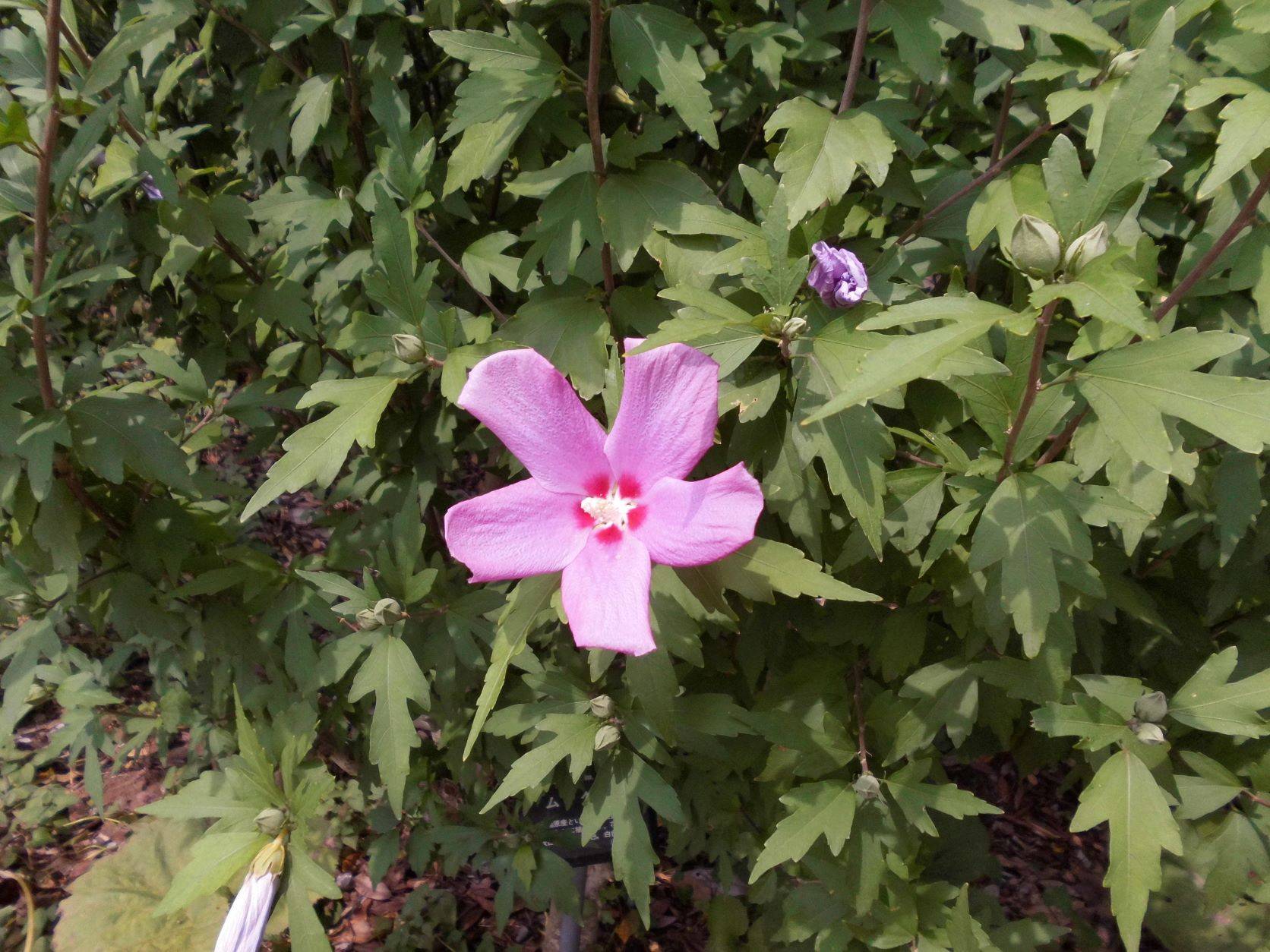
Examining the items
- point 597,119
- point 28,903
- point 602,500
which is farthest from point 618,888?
point 597,119

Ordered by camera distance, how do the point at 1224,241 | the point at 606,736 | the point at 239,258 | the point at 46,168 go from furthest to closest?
the point at 239,258 → the point at 606,736 → the point at 46,168 → the point at 1224,241

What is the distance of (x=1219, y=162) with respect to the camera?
124 centimetres

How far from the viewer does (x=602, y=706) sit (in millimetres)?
1946

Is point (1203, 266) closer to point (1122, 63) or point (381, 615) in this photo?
point (1122, 63)

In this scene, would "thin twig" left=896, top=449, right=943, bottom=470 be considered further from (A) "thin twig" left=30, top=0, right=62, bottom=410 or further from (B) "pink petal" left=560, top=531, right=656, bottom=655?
(A) "thin twig" left=30, top=0, right=62, bottom=410

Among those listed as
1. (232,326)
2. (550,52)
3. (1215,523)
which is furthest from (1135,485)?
A: (232,326)

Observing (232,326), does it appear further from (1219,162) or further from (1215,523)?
(1215,523)

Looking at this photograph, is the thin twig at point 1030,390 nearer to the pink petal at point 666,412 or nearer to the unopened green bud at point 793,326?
the unopened green bud at point 793,326

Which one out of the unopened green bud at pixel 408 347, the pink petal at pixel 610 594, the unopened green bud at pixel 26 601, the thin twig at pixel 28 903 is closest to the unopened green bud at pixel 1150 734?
the pink petal at pixel 610 594

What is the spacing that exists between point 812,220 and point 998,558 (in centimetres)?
73

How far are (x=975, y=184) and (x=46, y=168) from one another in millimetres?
1993

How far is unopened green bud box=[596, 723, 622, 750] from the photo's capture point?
6.32 ft

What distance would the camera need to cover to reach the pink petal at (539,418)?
1.23 metres

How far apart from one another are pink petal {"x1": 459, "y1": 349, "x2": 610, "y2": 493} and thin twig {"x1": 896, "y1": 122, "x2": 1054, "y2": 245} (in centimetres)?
97
